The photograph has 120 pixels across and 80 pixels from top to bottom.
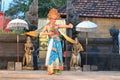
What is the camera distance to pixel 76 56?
17.7m

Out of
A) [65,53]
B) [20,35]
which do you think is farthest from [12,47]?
[65,53]

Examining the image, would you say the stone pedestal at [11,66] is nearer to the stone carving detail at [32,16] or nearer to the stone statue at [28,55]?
the stone statue at [28,55]

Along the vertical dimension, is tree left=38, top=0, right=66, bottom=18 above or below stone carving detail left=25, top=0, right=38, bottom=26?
above

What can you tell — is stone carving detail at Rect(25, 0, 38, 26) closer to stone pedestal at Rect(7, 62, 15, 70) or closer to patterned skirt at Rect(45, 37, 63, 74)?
stone pedestal at Rect(7, 62, 15, 70)

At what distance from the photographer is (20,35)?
18.8m

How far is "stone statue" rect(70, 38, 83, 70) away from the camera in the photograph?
17594 mm

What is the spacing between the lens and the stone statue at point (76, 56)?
17.6 meters

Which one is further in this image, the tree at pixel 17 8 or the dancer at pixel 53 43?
the tree at pixel 17 8

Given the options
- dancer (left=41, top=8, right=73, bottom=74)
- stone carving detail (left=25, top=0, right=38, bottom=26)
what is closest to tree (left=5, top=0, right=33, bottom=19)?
stone carving detail (left=25, top=0, right=38, bottom=26)

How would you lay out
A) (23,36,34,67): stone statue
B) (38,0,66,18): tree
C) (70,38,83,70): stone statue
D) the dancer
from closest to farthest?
the dancer → (70,38,83,70): stone statue → (23,36,34,67): stone statue → (38,0,66,18): tree

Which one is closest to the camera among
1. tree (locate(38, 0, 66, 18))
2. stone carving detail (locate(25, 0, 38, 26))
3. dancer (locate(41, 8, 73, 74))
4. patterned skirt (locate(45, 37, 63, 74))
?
dancer (locate(41, 8, 73, 74))

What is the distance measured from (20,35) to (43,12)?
23041 millimetres

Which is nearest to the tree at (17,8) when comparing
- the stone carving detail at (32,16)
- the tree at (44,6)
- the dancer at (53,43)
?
the tree at (44,6)

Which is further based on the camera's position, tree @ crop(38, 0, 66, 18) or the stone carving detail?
tree @ crop(38, 0, 66, 18)
